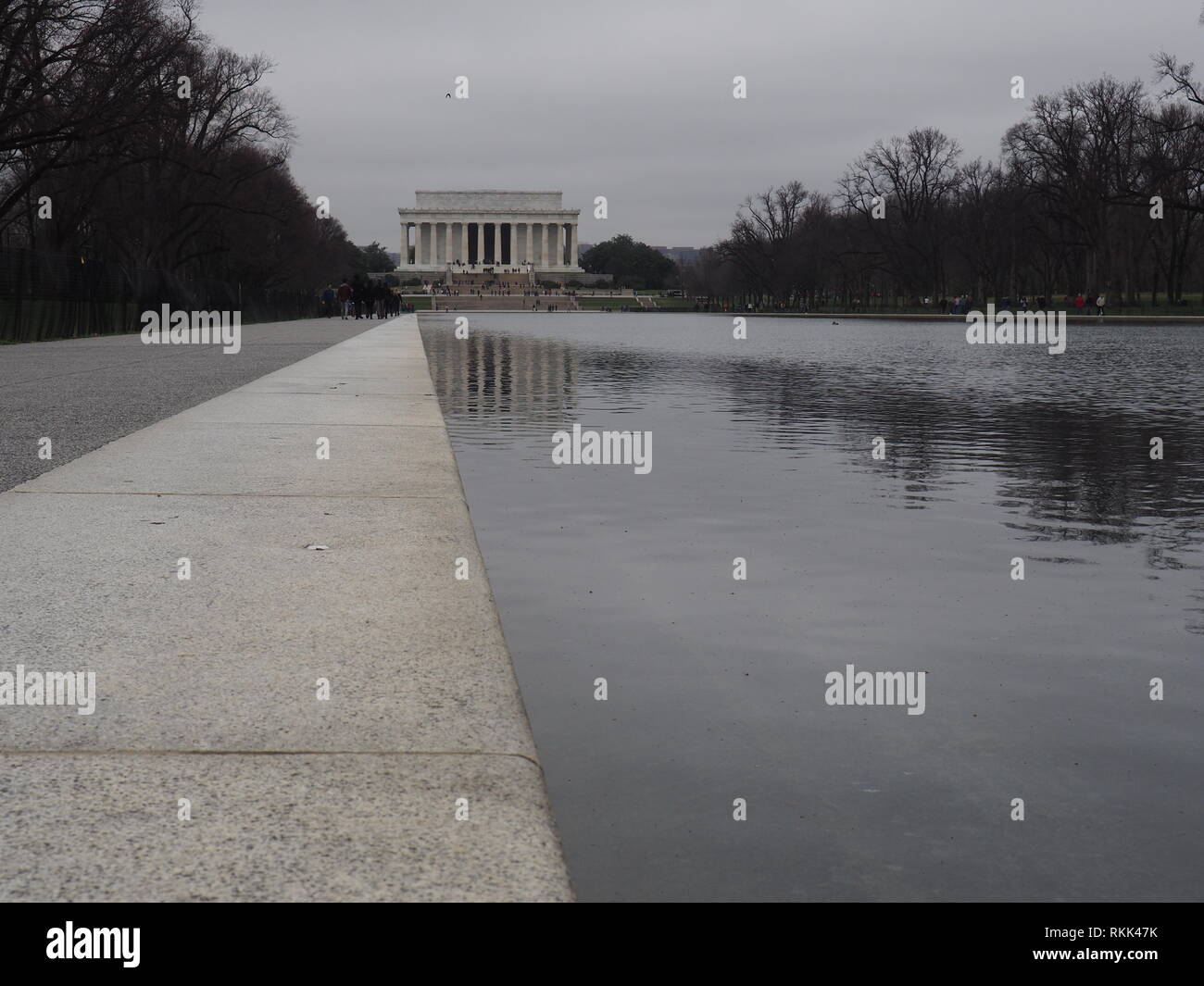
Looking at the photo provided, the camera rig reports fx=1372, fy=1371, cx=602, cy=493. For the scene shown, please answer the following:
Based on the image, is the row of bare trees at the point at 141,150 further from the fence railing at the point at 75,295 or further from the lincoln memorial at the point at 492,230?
the lincoln memorial at the point at 492,230

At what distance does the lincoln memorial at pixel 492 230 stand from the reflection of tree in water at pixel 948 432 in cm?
15665

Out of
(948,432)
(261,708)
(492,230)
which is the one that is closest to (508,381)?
(948,432)

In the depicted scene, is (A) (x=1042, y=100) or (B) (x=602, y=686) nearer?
(B) (x=602, y=686)

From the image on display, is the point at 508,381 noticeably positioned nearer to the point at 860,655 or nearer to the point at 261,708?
the point at 860,655

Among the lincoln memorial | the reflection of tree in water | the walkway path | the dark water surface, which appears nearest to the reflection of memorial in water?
the reflection of tree in water

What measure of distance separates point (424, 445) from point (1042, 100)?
7963 centimetres

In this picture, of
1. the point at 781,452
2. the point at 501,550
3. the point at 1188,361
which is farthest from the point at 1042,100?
the point at 501,550

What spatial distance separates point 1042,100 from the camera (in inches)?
3248

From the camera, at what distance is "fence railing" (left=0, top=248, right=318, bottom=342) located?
32469 mm

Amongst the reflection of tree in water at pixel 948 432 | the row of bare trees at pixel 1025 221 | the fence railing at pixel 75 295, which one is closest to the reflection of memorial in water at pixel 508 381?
the reflection of tree in water at pixel 948 432

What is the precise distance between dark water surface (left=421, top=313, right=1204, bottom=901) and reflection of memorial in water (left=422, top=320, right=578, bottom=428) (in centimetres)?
308

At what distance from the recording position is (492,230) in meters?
187

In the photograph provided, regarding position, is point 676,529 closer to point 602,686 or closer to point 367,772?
point 602,686

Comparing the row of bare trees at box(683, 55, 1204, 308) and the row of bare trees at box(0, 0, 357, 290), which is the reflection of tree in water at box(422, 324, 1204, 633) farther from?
the row of bare trees at box(683, 55, 1204, 308)
